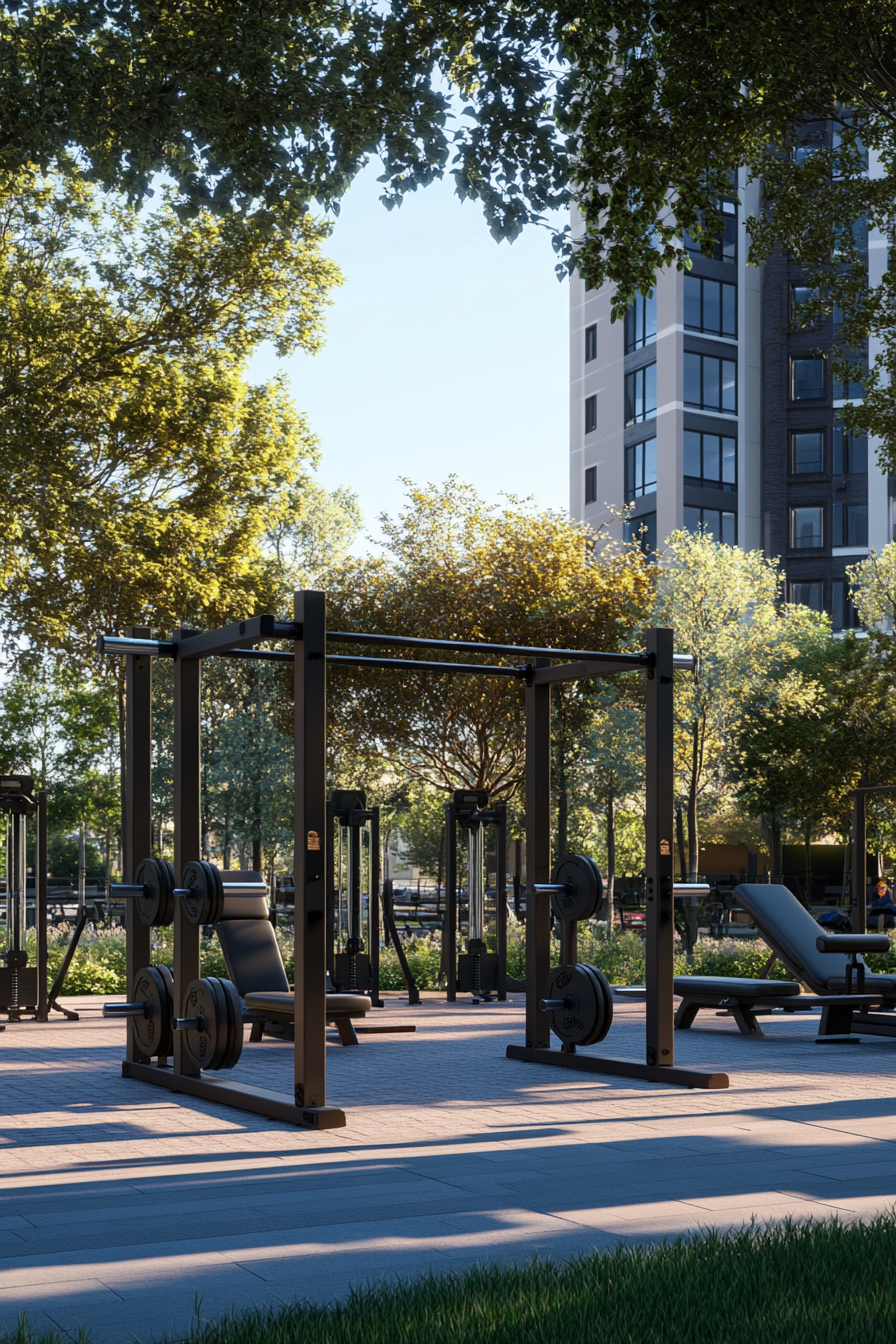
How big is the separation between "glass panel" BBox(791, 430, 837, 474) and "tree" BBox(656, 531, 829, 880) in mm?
18323

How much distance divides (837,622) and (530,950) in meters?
39.0

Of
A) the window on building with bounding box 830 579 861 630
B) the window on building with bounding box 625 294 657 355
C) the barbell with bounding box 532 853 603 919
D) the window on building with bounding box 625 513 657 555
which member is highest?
the window on building with bounding box 625 294 657 355

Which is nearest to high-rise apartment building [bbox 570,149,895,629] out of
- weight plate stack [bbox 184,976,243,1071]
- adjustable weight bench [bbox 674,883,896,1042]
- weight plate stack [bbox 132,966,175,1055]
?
adjustable weight bench [bbox 674,883,896,1042]

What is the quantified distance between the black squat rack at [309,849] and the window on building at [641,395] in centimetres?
3824

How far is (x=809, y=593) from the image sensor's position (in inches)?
1839

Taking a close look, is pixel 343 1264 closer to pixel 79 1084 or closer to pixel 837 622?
pixel 79 1084

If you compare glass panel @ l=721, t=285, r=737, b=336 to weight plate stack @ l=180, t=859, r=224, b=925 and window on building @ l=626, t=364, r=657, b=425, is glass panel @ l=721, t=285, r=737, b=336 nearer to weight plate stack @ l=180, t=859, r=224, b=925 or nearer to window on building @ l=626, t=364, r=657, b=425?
window on building @ l=626, t=364, r=657, b=425

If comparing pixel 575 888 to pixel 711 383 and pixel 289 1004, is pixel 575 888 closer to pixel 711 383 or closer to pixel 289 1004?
pixel 289 1004

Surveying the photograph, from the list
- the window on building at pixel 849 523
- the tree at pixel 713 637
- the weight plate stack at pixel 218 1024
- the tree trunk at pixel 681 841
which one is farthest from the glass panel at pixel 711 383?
the weight plate stack at pixel 218 1024

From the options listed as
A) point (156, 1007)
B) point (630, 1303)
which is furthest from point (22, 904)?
point (630, 1303)

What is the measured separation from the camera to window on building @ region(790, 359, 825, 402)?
155 feet

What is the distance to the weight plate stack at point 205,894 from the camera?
7.73 m

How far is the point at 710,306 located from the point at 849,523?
8553mm

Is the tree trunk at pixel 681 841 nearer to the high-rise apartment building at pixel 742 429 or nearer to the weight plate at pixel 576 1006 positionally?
the high-rise apartment building at pixel 742 429
